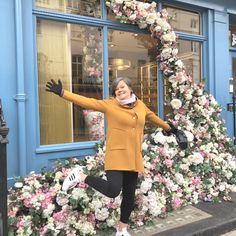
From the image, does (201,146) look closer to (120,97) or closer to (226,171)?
(226,171)

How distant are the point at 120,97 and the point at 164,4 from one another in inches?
127

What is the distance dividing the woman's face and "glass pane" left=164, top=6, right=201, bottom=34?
306 cm

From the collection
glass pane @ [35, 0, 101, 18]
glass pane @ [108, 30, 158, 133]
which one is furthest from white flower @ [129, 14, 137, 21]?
glass pane @ [35, 0, 101, 18]

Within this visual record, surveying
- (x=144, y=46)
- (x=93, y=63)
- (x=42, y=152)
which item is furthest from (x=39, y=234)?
(x=144, y=46)

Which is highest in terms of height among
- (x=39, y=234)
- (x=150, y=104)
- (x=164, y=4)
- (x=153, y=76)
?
(x=164, y=4)

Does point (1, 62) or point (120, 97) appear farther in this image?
point (1, 62)

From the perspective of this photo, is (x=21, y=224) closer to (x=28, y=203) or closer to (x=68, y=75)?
(x=28, y=203)

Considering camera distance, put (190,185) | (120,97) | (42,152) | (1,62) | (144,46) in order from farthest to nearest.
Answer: (144,46), (190,185), (42,152), (1,62), (120,97)

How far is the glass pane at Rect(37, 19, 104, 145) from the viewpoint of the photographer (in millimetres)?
4727

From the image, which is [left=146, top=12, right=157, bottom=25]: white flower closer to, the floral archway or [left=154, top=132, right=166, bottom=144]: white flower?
the floral archway

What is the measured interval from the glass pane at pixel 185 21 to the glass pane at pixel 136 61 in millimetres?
658

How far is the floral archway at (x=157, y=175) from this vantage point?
3674 mm

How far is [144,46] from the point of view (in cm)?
585

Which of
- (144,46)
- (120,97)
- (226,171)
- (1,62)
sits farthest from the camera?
(144,46)
